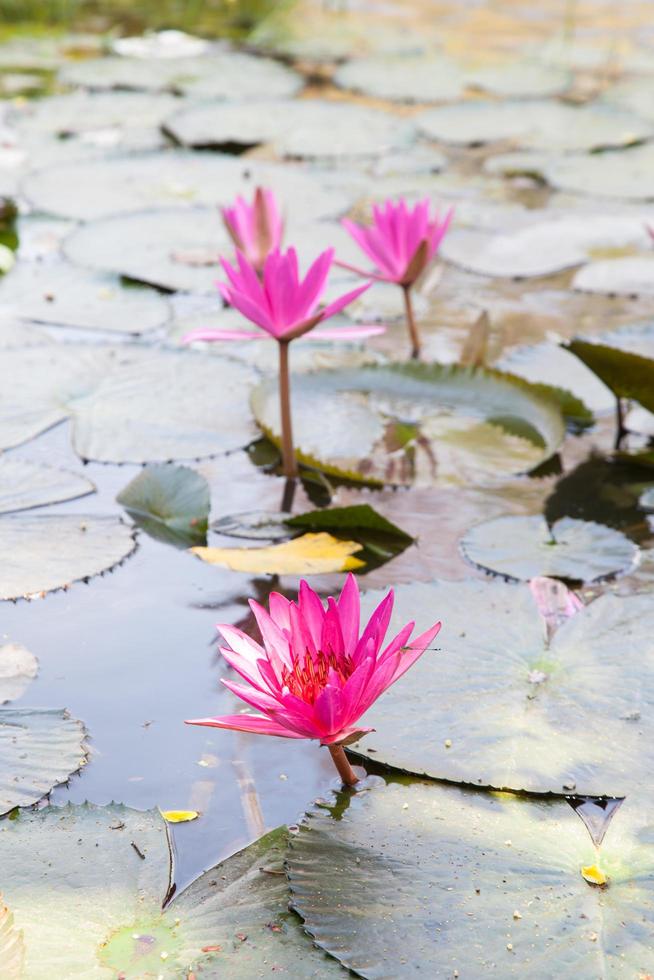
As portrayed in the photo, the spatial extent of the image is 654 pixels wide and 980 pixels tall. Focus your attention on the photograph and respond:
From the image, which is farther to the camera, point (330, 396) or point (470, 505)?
point (330, 396)

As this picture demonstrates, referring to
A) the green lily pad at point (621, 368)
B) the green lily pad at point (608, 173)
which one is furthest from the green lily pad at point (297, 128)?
the green lily pad at point (621, 368)

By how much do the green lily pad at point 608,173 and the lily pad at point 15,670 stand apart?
8.21 feet

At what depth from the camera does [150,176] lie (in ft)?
11.7

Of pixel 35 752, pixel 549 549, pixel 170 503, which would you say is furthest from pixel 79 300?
pixel 35 752

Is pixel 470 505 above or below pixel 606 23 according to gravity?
below

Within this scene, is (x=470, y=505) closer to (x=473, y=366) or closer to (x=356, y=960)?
(x=473, y=366)

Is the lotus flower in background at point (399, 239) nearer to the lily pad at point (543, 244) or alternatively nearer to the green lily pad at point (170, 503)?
the green lily pad at point (170, 503)

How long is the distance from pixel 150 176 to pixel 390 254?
5.33 feet

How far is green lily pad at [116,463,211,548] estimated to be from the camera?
184 cm

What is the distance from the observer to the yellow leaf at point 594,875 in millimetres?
1152

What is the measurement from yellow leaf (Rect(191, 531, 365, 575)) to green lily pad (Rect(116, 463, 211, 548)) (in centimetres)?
6

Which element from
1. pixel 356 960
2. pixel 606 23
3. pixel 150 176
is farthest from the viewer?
pixel 606 23

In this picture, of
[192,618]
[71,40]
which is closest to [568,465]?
[192,618]

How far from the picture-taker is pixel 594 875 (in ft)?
3.80
